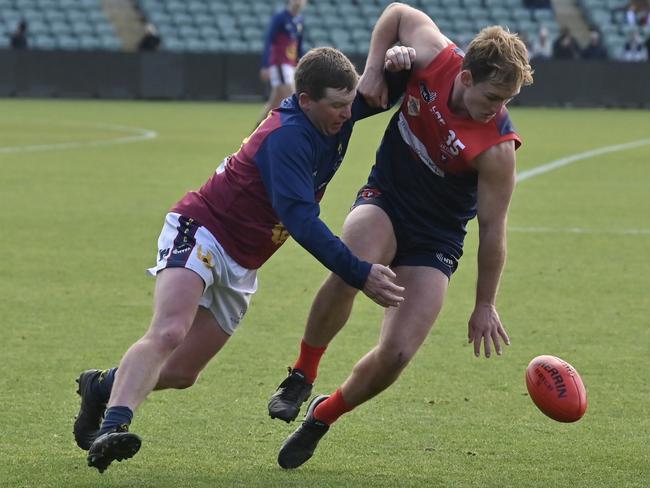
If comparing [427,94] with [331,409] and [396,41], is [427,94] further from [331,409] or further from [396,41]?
[331,409]

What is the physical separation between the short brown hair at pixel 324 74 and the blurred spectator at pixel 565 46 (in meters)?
31.2

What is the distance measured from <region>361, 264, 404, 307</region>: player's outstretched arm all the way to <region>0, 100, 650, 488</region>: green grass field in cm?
84

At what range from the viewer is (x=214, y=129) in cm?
2525

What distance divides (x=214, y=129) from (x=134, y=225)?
12.3 metres

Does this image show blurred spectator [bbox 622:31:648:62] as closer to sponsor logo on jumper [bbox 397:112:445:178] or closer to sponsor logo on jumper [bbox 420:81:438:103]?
sponsor logo on jumper [bbox 397:112:445:178]

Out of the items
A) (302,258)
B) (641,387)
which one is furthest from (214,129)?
(641,387)

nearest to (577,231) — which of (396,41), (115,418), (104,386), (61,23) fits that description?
(396,41)

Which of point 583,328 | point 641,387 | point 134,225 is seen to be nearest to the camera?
point 641,387

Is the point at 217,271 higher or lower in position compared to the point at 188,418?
higher

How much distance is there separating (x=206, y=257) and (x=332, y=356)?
8.55 feet

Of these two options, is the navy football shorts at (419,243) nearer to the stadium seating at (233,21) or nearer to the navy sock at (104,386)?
the navy sock at (104,386)

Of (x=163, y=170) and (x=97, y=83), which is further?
(x=97, y=83)

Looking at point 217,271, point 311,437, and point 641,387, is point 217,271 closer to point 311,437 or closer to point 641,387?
point 311,437

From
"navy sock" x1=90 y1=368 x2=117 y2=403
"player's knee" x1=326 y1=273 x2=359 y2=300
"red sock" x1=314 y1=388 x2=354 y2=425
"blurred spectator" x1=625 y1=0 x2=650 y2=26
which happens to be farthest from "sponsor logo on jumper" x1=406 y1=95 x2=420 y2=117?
"blurred spectator" x1=625 y1=0 x2=650 y2=26
